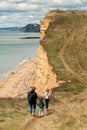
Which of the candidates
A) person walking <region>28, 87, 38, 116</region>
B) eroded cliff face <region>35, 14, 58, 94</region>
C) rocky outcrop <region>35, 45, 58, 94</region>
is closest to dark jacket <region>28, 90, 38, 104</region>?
person walking <region>28, 87, 38, 116</region>

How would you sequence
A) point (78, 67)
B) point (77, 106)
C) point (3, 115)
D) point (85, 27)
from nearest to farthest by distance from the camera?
point (3, 115) < point (77, 106) < point (78, 67) < point (85, 27)

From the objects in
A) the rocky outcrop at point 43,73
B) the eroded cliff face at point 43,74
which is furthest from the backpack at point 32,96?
the rocky outcrop at point 43,73

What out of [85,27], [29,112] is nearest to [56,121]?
[29,112]

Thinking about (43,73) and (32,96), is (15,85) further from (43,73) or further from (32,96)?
(32,96)

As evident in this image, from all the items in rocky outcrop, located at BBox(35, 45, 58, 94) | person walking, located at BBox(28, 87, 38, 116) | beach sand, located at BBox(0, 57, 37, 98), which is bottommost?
beach sand, located at BBox(0, 57, 37, 98)

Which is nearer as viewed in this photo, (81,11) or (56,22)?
(56,22)

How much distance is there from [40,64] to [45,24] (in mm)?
19335

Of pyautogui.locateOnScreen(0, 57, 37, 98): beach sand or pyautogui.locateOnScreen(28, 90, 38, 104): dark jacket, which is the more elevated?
pyautogui.locateOnScreen(28, 90, 38, 104): dark jacket

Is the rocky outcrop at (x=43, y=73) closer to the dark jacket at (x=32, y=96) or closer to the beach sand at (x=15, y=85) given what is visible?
the beach sand at (x=15, y=85)

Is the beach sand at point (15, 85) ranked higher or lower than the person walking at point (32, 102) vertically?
lower

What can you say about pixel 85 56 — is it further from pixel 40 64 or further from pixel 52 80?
pixel 52 80

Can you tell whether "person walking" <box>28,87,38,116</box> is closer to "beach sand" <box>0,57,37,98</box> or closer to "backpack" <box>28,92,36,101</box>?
"backpack" <box>28,92,36,101</box>

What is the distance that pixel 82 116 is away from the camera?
21.5 m

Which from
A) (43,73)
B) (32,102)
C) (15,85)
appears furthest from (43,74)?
(32,102)
